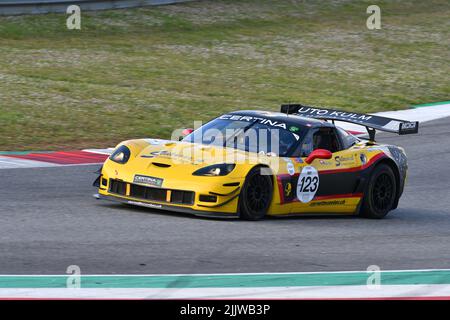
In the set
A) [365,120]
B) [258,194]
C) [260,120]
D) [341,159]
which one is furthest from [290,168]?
[365,120]

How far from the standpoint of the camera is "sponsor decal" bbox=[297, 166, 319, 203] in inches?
409

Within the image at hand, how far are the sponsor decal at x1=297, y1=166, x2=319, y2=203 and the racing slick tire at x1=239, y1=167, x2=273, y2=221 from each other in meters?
0.46

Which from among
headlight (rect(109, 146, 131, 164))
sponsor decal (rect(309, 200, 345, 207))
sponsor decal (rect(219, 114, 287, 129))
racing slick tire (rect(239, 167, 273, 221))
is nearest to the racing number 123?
sponsor decal (rect(309, 200, 345, 207))

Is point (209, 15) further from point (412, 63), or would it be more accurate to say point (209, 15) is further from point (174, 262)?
point (174, 262)

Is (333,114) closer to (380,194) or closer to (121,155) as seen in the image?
(380,194)

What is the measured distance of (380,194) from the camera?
450 inches

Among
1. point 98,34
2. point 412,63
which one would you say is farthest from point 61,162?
point 412,63

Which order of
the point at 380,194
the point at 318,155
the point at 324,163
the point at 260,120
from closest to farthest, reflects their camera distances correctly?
the point at 318,155
the point at 324,163
the point at 260,120
the point at 380,194

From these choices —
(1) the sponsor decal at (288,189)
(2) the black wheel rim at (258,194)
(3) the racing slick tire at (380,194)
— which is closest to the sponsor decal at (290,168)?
(1) the sponsor decal at (288,189)

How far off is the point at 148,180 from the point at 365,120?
9.67ft

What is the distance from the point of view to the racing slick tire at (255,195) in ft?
32.2

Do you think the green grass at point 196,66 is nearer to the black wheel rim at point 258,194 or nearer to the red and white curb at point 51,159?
the red and white curb at point 51,159

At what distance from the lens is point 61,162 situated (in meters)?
13.4

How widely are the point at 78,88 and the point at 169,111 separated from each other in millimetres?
2201
